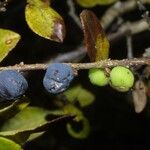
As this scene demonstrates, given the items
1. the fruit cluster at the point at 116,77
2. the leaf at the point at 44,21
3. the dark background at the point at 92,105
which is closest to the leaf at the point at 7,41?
the leaf at the point at 44,21

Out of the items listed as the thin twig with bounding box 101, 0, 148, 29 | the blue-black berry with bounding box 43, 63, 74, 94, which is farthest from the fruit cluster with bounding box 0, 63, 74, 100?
the thin twig with bounding box 101, 0, 148, 29

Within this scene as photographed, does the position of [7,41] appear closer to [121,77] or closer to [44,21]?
[44,21]

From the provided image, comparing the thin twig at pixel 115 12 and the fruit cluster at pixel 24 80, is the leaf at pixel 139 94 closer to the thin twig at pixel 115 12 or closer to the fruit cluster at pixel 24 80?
the fruit cluster at pixel 24 80

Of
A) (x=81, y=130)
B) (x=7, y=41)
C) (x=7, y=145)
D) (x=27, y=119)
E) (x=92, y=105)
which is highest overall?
(x=7, y=41)

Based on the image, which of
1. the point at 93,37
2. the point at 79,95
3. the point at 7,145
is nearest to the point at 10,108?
the point at 7,145

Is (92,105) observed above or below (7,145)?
below

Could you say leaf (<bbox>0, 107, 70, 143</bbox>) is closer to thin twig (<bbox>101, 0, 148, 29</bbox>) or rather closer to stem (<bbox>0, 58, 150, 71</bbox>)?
stem (<bbox>0, 58, 150, 71</bbox>)
